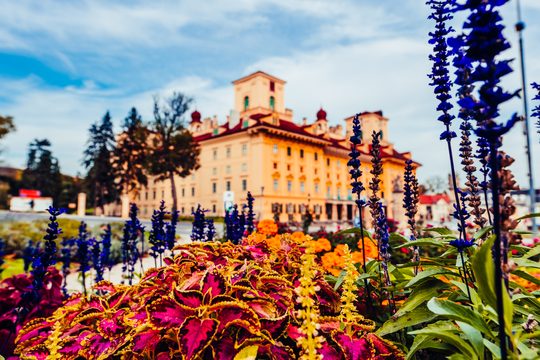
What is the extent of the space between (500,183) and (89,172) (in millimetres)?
56976

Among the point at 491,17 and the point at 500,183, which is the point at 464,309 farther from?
the point at 491,17

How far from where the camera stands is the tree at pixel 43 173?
5660 centimetres

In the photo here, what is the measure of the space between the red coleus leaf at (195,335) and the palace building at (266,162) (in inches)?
1510

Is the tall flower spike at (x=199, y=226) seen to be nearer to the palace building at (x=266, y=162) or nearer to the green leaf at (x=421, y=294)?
the green leaf at (x=421, y=294)

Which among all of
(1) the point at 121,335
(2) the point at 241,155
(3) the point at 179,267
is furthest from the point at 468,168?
(2) the point at 241,155

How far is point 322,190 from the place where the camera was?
170 ft

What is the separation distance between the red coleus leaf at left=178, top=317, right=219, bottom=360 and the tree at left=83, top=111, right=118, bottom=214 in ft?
161

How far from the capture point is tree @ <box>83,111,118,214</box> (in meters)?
47.5

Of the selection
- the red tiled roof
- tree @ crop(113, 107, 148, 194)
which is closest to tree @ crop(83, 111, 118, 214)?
tree @ crop(113, 107, 148, 194)

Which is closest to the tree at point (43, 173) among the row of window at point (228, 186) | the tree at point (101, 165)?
the tree at point (101, 165)

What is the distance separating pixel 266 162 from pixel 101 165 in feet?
75.7

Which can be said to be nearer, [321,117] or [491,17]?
[491,17]

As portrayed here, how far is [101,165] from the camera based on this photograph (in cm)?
4784

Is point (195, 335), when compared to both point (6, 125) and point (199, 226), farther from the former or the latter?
point (6, 125)
